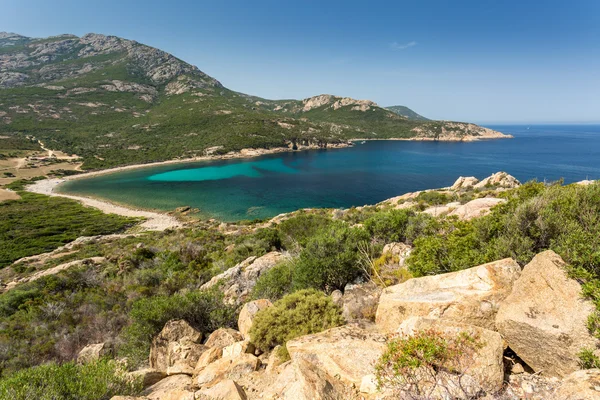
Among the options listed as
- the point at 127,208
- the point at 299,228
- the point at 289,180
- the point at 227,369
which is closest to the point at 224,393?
the point at 227,369

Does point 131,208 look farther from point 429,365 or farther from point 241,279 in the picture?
point 429,365

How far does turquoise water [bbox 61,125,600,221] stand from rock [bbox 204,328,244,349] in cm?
4638

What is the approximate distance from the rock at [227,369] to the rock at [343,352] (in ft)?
4.12

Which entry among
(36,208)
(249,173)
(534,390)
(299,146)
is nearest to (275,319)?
(534,390)

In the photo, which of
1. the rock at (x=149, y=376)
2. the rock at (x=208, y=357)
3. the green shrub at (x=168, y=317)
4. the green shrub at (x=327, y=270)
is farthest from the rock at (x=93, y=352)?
the green shrub at (x=327, y=270)

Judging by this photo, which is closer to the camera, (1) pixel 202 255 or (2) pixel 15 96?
(1) pixel 202 255

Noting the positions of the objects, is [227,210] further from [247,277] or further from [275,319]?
[275,319]

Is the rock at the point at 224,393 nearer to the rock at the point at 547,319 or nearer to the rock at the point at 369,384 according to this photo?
the rock at the point at 369,384

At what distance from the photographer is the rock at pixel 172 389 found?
5198mm

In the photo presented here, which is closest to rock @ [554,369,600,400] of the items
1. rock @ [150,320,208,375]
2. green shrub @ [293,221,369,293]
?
rock @ [150,320,208,375]

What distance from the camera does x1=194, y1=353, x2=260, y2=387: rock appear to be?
608 cm

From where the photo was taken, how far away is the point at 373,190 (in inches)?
2761

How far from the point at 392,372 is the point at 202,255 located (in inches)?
863

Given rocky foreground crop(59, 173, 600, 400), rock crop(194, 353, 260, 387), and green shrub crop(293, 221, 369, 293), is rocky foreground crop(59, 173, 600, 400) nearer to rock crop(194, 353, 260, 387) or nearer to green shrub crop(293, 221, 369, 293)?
rock crop(194, 353, 260, 387)
